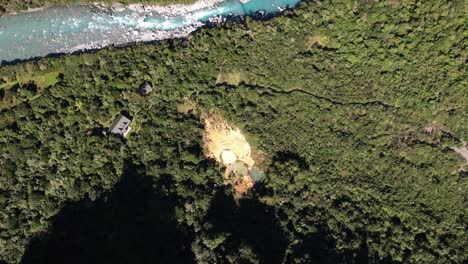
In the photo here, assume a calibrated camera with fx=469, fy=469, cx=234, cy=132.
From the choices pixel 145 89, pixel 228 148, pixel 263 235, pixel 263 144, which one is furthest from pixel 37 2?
pixel 263 235

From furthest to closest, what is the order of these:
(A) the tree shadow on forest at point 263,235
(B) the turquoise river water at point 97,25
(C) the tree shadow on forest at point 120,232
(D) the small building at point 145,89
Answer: (B) the turquoise river water at point 97,25
(D) the small building at point 145,89
(A) the tree shadow on forest at point 263,235
(C) the tree shadow on forest at point 120,232

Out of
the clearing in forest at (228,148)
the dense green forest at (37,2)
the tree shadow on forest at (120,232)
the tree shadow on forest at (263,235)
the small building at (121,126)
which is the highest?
the dense green forest at (37,2)

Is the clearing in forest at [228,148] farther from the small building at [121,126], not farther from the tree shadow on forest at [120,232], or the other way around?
the small building at [121,126]

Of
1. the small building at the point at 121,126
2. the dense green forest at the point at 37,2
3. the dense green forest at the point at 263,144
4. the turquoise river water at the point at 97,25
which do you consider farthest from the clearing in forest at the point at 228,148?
the dense green forest at the point at 37,2

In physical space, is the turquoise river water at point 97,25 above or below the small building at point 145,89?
above

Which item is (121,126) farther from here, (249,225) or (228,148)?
(249,225)

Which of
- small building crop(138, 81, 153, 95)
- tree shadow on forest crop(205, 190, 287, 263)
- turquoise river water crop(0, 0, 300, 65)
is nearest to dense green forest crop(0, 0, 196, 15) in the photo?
turquoise river water crop(0, 0, 300, 65)
